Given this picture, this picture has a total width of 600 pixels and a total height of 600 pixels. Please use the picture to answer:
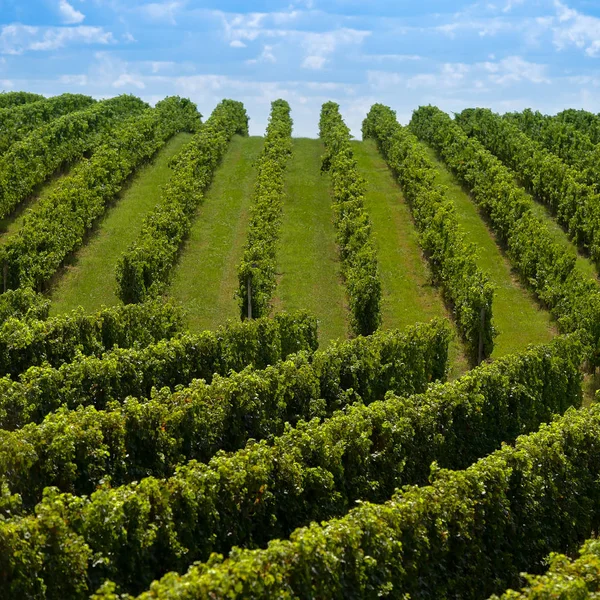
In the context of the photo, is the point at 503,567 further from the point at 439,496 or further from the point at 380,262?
the point at 380,262

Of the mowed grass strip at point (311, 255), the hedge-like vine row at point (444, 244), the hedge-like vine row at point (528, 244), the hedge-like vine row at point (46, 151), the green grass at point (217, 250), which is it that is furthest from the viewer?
the hedge-like vine row at point (46, 151)

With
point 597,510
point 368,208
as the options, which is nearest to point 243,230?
point 368,208

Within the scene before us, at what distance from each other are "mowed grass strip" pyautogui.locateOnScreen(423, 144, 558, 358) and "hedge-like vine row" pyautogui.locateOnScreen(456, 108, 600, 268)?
6.31 meters

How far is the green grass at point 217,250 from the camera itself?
48188 millimetres

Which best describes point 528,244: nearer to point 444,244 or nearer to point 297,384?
point 444,244

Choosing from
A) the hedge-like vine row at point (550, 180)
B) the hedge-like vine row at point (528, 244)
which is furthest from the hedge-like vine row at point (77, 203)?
the hedge-like vine row at point (550, 180)

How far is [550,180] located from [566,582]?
54339mm

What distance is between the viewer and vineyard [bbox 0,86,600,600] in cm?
1889

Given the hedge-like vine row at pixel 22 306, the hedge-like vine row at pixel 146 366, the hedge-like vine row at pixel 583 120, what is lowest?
the hedge-like vine row at pixel 146 366

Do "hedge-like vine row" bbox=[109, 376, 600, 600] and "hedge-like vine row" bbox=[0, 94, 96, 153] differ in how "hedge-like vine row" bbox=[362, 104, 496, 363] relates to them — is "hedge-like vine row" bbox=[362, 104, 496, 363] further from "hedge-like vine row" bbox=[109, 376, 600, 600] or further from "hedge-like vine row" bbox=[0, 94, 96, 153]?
"hedge-like vine row" bbox=[0, 94, 96, 153]

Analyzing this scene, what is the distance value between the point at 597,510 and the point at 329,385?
35.3 feet

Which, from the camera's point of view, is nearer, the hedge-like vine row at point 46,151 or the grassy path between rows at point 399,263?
the grassy path between rows at point 399,263

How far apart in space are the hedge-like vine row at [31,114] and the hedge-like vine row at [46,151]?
3.09 meters

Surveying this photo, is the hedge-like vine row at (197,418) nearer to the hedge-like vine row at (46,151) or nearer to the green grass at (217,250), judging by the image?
the green grass at (217,250)
